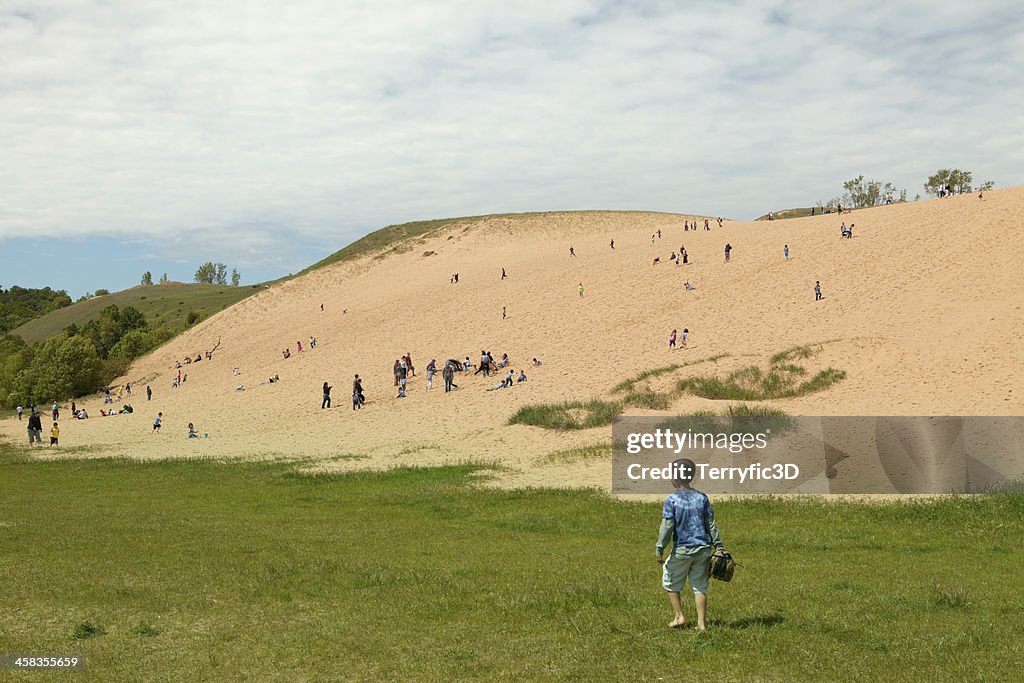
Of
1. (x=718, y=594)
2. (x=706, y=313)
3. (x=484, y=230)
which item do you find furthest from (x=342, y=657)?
(x=484, y=230)

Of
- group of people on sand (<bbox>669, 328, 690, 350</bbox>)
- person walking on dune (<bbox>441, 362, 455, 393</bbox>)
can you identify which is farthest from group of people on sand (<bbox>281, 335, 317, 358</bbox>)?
group of people on sand (<bbox>669, 328, 690, 350</bbox>)

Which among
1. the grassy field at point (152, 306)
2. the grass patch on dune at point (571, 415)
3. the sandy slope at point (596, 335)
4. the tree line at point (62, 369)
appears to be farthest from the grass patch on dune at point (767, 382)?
the grassy field at point (152, 306)

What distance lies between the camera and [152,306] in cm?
17612

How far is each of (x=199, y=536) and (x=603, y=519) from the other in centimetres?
850

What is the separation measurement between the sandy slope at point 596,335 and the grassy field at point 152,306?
68.9 m

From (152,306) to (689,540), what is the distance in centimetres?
18595

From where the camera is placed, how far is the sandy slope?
3309cm

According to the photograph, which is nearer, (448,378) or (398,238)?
(448,378)

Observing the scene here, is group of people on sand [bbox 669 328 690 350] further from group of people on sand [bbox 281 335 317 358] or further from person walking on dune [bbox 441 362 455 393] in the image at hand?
group of people on sand [bbox 281 335 317 358]

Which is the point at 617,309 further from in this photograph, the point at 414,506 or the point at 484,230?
the point at 484,230

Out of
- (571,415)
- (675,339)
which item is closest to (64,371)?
(675,339)

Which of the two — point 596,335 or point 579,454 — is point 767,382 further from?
point 596,335

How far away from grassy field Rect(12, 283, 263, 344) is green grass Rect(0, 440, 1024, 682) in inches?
5280

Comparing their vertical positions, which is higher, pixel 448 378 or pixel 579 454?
pixel 448 378
